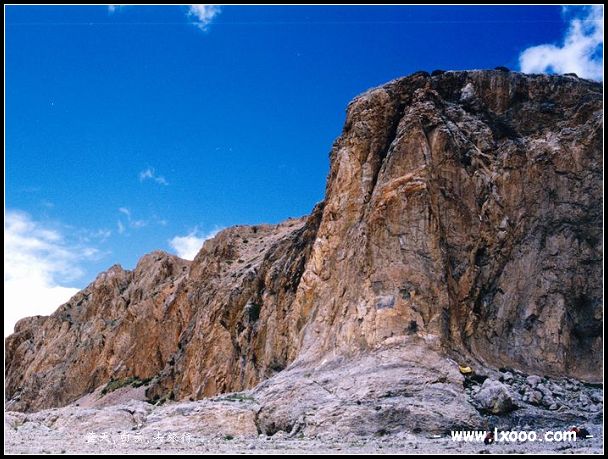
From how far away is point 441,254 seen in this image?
101ft

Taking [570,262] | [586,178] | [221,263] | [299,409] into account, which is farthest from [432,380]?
[221,263]

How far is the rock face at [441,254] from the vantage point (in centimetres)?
2716

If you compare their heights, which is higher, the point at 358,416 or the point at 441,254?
the point at 441,254

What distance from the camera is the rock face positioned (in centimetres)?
2716

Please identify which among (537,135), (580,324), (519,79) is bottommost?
(580,324)

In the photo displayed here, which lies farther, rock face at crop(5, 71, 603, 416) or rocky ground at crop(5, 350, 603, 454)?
rock face at crop(5, 71, 603, 416)

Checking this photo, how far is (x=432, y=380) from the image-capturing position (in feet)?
81.9

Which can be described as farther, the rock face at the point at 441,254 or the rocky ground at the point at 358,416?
the rock face at the point at 441,254

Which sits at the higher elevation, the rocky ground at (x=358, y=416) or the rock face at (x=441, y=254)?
the rock face at (x=441, y=254)

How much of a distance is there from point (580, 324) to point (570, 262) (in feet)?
9.73

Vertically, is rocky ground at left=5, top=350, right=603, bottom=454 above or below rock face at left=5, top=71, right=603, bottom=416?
below

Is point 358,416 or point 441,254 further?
point 441,254

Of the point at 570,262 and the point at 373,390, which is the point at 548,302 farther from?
the point at 373,390

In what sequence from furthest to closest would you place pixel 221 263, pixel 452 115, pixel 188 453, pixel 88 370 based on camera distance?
1. pixel 88 370
2. pixel 221 263
3. pixel 452 115
4. pixel 188 453
